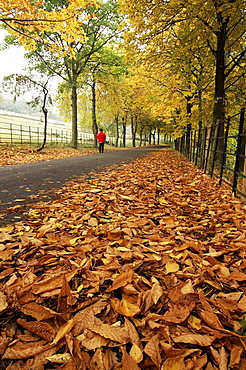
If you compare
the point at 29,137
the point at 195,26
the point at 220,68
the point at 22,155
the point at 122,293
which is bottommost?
the point at 122,293

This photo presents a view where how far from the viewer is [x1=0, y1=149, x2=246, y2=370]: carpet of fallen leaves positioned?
1.12 metres

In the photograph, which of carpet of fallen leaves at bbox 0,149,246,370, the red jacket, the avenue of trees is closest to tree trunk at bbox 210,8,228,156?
the avenue of trees

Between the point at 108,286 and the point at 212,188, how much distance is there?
158 inches

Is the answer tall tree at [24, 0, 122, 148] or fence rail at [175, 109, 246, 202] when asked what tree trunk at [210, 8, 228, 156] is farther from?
tall tree at [24, 0, 122, 148]

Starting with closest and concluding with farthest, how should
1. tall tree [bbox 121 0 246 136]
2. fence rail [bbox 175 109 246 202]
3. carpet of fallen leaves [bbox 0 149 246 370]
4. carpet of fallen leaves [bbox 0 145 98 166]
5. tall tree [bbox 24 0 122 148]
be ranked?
carpet of fallen leaves [bbox 0 149 246 370]
fence rail [bbox 175 109 246 202]
tall tree [bbox 121 0 246 136]
carpet of fallen leaves [bbox 0 145 98 166]
tall tree [bbox 24 0 122 148]

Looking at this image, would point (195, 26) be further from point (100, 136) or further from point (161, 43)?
point (100, 136)

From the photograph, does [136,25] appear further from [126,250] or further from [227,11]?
[126,250]

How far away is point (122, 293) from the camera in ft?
5.08

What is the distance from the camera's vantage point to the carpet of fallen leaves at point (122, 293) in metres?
1.12

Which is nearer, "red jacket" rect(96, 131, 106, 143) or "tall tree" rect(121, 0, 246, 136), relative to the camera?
"tall tree" rect(121, 0, 246, 136)

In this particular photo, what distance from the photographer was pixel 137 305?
55.8 inches

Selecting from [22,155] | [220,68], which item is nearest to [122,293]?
[220,68]

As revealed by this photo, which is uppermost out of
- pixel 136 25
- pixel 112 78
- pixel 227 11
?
pixel 112 78

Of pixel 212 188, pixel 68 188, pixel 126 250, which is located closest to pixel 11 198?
pixel 68 188
